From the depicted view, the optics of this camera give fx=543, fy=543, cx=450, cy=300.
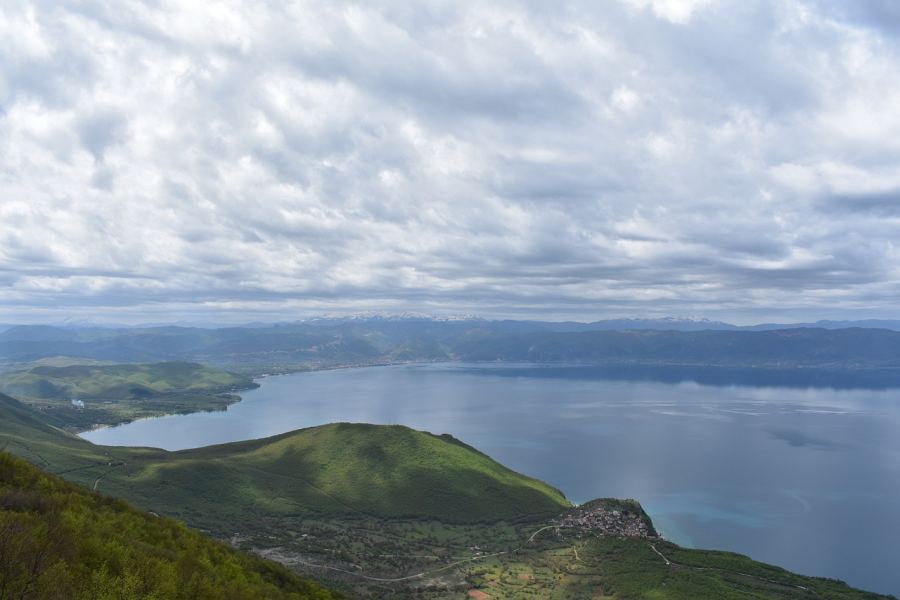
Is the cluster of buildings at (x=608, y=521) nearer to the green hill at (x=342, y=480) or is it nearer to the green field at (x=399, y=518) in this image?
the green field at (x=399, y=518)

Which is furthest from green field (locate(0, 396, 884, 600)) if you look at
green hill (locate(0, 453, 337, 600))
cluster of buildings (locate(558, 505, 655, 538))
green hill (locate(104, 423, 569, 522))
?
green hill (locate(0, 453, 337, 600))

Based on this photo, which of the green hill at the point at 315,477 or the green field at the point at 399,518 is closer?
the green field at the point at 399,518

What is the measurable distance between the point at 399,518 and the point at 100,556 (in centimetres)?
10719

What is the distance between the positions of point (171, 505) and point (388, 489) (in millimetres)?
51975

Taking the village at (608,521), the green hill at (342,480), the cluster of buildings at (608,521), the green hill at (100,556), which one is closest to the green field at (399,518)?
the green hill at (342,480)

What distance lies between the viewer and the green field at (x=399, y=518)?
293 ft

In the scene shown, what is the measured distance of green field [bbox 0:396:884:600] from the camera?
89188 mm

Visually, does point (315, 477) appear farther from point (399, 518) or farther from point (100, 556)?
point (100, 556)

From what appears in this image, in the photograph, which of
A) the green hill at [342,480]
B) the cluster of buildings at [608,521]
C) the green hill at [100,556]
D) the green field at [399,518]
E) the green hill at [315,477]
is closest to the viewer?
the green hill at [100,556]

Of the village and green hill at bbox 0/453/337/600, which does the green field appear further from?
green hill at bbox 0/453/337/600

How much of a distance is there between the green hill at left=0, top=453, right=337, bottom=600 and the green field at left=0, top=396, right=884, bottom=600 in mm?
40669

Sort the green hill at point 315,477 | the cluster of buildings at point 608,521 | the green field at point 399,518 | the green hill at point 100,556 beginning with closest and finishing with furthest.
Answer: the green hill at point 100,556, the green field at point 399,518, the cluster of buildings at point 608,521, the green hill at point 315,477

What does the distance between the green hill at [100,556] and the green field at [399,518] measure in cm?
4067

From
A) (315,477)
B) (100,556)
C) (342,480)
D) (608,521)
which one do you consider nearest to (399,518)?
(342,480)
